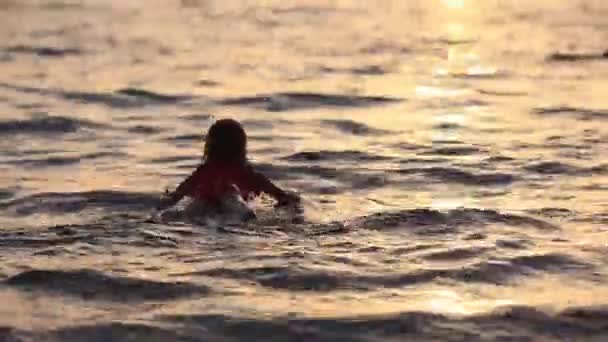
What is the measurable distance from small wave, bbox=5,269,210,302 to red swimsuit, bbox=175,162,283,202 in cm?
176

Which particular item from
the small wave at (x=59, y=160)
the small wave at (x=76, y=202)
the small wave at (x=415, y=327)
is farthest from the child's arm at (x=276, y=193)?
the small wave at (x=59, y=160)

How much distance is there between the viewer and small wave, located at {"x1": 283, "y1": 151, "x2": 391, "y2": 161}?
1381cm

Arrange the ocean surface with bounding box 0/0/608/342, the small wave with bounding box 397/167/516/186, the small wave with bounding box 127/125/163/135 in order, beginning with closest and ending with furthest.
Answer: the ocean surface with bounding box 0/0/608/342
the small wave with bounding box 397/167/516/186
the small wave with bounding box 127/125/163/135

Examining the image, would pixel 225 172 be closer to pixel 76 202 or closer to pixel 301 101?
pixel 76 202

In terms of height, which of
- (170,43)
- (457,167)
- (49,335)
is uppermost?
(170,43)

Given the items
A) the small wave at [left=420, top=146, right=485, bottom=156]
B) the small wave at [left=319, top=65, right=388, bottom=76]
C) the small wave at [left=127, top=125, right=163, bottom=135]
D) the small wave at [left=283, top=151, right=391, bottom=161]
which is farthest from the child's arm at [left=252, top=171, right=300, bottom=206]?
the small wave at [left=319, top=65, right=388, bottom=76]

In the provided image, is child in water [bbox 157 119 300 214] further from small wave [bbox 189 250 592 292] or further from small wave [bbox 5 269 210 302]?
small wave [bbox 5 269 210 302]

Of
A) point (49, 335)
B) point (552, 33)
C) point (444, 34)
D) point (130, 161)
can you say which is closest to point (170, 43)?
point (444, 34)

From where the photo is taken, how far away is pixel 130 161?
1364 cm

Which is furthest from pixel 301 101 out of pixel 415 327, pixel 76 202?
pixel 415 327

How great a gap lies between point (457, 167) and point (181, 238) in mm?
4579

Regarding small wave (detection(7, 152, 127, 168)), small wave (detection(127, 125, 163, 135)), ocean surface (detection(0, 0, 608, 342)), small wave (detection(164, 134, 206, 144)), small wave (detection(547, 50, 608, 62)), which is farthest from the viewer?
small wave (detection(547, 50, 608, 62))

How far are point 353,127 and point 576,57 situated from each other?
30.1 feet

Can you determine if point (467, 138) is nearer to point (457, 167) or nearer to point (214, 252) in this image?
point (457, 167)
